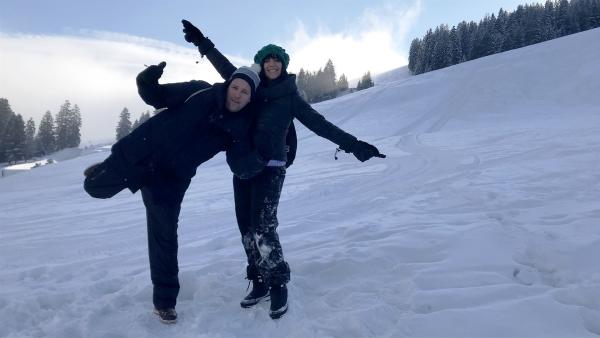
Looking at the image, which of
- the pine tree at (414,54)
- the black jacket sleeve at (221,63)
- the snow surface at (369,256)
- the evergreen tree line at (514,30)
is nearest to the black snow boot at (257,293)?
the snow surface at (369,256)

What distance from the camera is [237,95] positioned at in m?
3.15

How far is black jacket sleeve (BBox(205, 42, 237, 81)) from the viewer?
4055mm

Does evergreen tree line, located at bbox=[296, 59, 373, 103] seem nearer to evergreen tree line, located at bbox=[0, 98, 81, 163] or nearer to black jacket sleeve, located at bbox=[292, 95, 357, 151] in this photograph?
evergreen tree line, located at bbox=[0, 98, 81, 163]

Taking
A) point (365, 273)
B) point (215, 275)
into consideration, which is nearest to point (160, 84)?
point (215, 275)

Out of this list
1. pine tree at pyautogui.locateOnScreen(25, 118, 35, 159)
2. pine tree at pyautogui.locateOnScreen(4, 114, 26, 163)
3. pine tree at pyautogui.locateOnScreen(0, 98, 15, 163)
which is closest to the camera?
Result: pine tree at pyautogui.locateOnScreen(0, 98, 15, 163)

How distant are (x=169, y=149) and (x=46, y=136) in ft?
229

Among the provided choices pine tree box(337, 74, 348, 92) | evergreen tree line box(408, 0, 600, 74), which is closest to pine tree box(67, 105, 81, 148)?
pine tree box(337, 74, 348, 92)

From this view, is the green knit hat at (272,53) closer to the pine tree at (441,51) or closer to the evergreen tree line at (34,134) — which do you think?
the evergreen tree line at (34,134)

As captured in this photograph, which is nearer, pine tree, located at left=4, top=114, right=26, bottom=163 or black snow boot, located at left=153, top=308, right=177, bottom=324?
black snow boot, located at left=153, top=308, right=177, bottom=324

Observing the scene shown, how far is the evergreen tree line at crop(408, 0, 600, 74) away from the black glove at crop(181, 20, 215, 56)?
66154 millimetres

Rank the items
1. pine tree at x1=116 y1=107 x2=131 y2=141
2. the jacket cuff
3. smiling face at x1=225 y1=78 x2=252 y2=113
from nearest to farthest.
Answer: smiling face at x1=225 y1=78 x2=252 y2=113
the jacket cuff
pine tree at x1=116 y1=107 x2=131 y2=141

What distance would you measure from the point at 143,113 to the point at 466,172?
7228cm

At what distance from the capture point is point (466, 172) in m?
8.45

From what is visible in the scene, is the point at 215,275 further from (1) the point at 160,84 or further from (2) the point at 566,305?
(2) the point at 566,305
